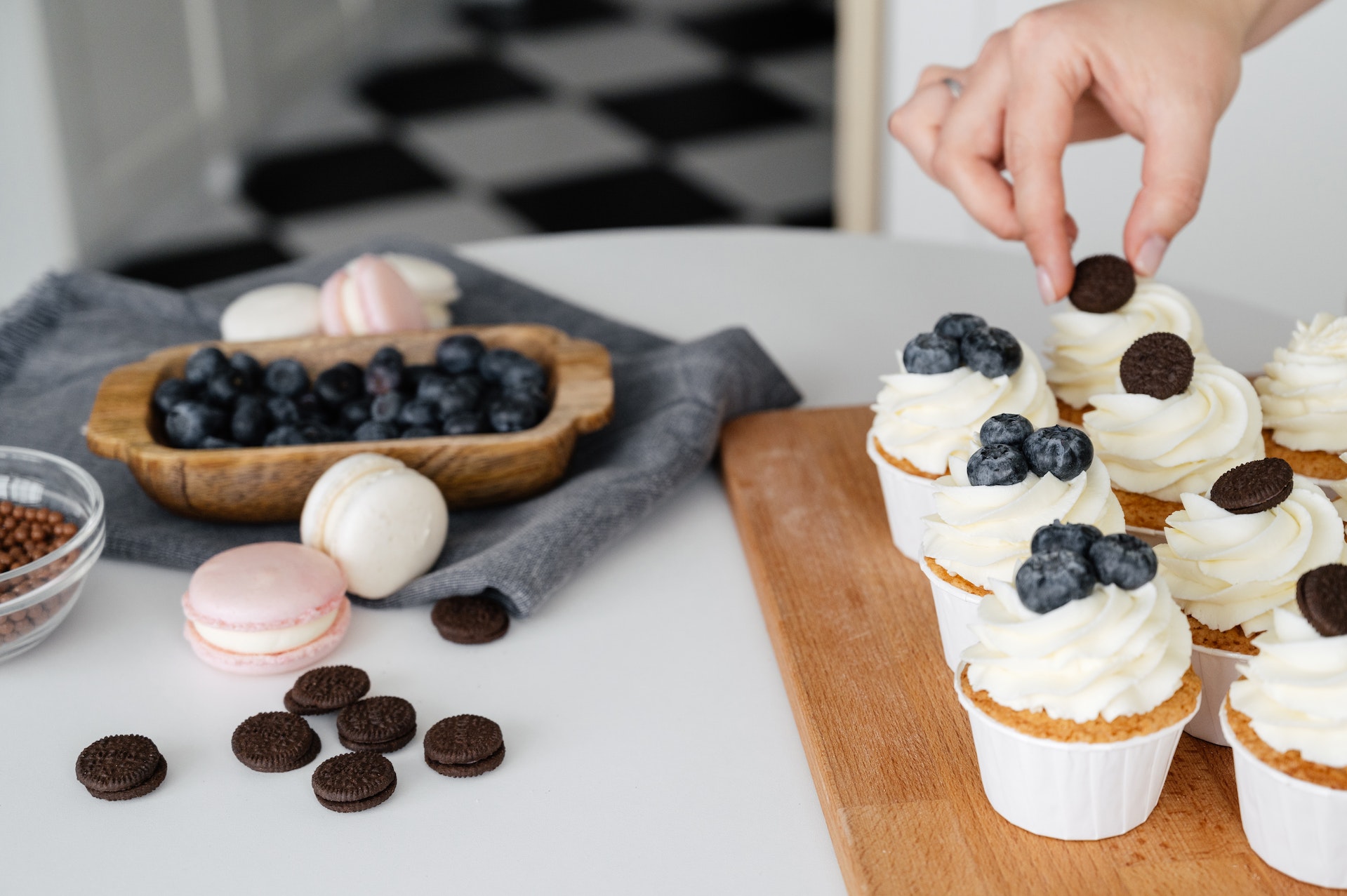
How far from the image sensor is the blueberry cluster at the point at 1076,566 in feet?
2.69

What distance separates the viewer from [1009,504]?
37.2 inches

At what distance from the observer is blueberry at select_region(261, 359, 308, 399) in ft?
4.24

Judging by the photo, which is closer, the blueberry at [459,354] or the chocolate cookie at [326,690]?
the chocolate cookie at [326,690]

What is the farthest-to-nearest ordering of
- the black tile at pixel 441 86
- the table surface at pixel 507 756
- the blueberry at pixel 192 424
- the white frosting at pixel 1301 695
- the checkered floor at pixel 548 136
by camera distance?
the black tile at pixel 441 86 → the checkered floor at pixel 548 136 → the blueberry at pixel 192 424 → the table surface at pixel 507 756 → the white frosting at pixel 1301 695

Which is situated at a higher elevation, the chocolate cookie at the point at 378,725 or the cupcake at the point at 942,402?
the cupcake at the point at 942,402

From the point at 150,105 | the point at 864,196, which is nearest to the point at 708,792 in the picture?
the point at 864,196

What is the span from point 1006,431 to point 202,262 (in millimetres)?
2850

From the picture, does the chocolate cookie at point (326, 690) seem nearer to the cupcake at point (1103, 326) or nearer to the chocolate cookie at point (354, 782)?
the chocolate cookie at point (354, 782)

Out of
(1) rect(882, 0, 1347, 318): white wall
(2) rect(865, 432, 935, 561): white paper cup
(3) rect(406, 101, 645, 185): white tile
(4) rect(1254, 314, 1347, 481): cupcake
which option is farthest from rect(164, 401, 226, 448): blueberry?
(3) rect(406, 101, 645, 185): white tile

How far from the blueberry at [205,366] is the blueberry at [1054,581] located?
2.62 ft

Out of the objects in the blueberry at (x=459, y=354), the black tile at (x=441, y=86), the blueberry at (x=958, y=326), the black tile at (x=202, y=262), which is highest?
the blueberry at (x=958, y=326)

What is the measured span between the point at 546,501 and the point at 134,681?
0.38 metres

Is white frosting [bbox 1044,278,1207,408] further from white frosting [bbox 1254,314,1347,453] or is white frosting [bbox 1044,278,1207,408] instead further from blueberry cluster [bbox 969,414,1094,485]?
blueberry cluster [bbox 969,414,1094,485]

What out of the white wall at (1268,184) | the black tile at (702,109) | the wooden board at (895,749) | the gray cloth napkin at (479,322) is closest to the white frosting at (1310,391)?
the wooden board at (895,749)
